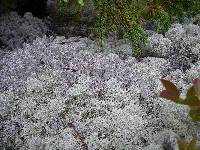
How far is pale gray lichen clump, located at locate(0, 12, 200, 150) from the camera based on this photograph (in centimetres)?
301

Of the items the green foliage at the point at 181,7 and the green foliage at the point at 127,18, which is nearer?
the green foliage at the point at 127,18

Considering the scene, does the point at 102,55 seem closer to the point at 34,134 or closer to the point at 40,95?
the point at 40,95

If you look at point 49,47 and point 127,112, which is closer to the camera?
point 127,112

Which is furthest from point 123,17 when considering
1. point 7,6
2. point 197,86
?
A: point 7,6

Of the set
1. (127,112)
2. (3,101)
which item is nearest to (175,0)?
(127,112)

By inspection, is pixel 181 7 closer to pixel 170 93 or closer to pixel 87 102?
pixel 87 102

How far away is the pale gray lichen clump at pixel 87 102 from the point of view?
3014mm

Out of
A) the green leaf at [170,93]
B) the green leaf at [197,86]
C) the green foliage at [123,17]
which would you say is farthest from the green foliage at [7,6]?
the green leaf at [197,86]

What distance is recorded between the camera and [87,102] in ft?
10.8

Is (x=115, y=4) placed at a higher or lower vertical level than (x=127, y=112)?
higher

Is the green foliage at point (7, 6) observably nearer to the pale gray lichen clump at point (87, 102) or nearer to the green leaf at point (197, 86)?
the pale gray lichen clump at point (87, 102)

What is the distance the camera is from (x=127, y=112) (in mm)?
3154

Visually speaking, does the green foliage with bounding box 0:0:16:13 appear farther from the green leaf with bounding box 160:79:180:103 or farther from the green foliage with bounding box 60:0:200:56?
the green leaf with bounding box 160:79:180:103

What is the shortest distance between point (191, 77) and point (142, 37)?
58 centimetres
